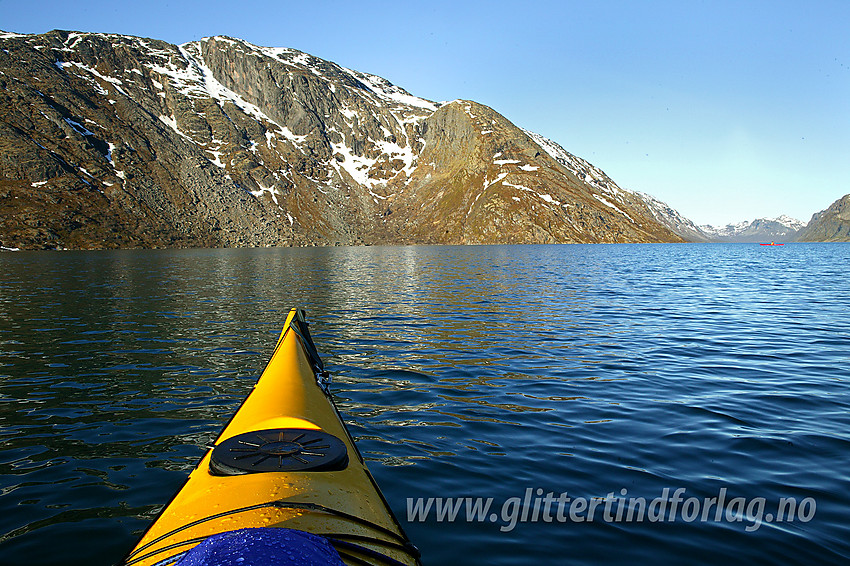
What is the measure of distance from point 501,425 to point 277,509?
21.5 feet

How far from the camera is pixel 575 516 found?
21.2 feet

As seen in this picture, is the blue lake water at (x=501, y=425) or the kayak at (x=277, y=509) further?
the blue lake water at (x=501, y=425)

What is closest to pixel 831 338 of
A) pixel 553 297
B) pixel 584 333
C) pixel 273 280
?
pixel 584 333

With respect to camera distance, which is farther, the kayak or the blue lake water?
the blue lake water

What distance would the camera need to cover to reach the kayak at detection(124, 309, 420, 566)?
2775 millimetres

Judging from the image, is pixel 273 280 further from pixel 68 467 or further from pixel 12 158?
pixel 12 158

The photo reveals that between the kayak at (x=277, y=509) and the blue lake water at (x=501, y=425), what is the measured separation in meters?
1.66

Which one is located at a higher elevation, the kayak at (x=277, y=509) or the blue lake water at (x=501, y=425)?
the kayak at (x=277, y=509)

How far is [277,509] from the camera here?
13.3 feet

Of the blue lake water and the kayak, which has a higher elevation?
the kayak

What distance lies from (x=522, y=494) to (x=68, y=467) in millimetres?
7534

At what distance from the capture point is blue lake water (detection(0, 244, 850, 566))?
19.9ft

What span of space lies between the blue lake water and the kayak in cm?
166

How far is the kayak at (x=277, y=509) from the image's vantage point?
2775mm
